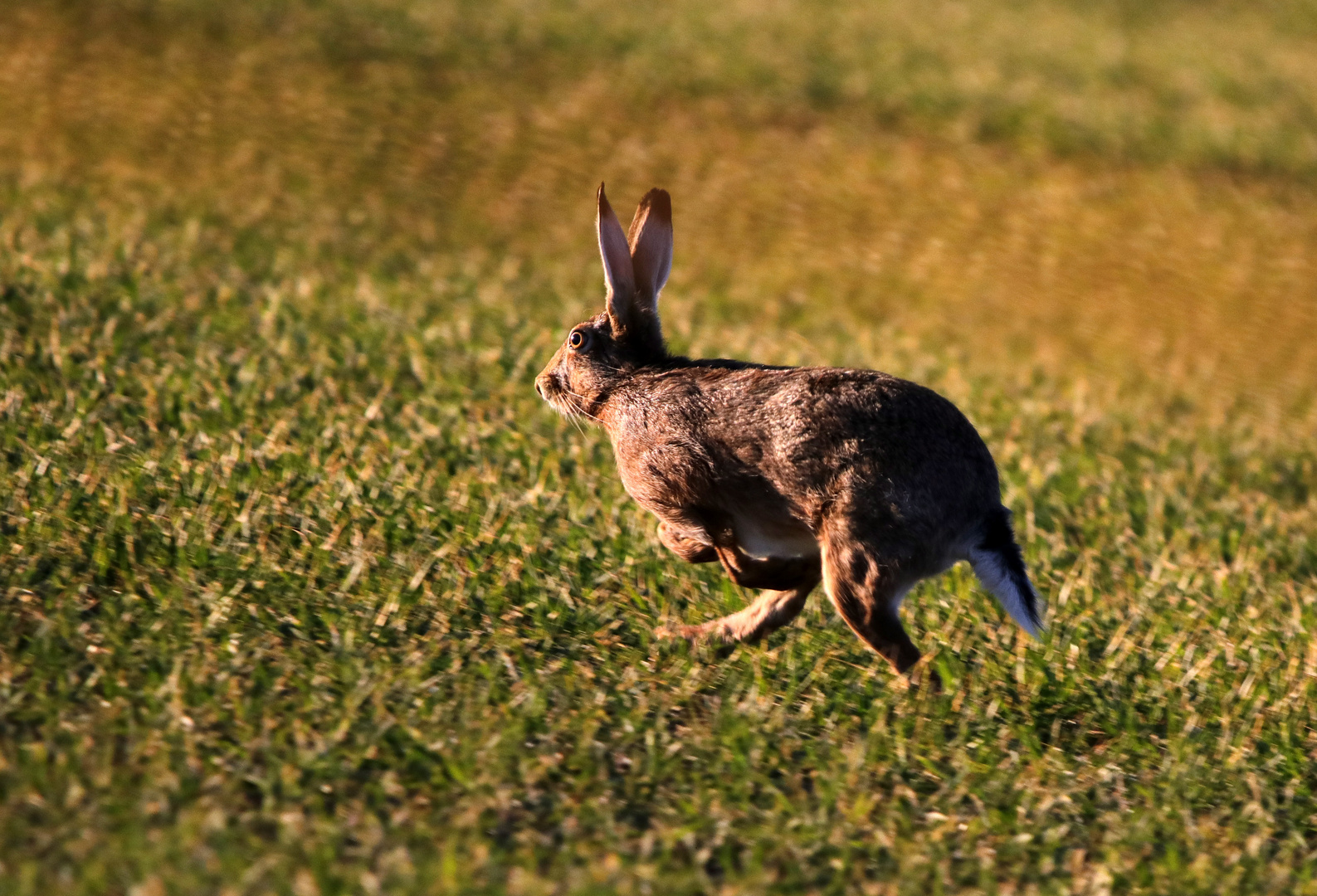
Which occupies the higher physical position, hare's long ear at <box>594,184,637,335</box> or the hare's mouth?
hare's long ear at <box>594,184,637,335</box>

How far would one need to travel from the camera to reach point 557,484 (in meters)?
6.75

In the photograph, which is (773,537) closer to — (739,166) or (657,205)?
(657,205)

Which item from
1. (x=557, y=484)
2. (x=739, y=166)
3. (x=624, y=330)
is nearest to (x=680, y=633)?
(x=624, y=330)

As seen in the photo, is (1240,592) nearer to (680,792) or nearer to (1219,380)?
(680,792)

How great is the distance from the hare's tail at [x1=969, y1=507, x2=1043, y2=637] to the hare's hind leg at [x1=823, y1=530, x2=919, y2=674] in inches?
11.8

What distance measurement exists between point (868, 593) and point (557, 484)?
2.34 metres

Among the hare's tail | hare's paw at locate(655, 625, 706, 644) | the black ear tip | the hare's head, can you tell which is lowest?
hare's paw at locate(655, 625, 706, 644)

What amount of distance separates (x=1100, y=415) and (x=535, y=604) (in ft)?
17.6

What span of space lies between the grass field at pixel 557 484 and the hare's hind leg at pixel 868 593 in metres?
0.31

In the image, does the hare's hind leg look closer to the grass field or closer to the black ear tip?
the grass field

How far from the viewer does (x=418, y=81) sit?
14.9m

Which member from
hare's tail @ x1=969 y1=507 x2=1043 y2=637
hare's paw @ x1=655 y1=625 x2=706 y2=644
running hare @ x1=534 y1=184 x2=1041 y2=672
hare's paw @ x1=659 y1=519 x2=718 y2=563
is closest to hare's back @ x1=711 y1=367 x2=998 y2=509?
running hare @ x1=534 y1=184 x2=1041 y2=672

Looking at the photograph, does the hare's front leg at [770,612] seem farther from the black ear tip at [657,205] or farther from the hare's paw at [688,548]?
the black ear tip at [657,205]

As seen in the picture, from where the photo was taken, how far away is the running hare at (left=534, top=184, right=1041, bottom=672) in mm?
4766
